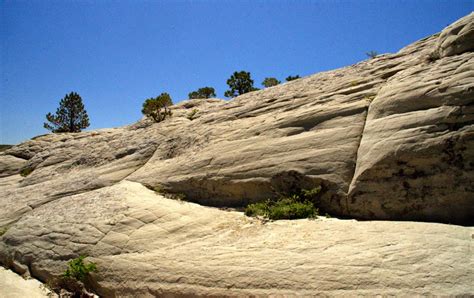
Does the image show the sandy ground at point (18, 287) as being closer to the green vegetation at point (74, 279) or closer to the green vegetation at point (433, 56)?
the green vegetation at point (74, 279)

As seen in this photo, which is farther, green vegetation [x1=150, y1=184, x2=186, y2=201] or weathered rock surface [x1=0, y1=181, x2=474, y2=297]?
green vegetation [x1=150, y1=184, x2=186, y2=201]

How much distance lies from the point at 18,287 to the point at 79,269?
1.90 metres

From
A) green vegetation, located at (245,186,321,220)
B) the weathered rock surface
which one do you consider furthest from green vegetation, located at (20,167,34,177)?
green vegetation, located at (245,186,321,220)

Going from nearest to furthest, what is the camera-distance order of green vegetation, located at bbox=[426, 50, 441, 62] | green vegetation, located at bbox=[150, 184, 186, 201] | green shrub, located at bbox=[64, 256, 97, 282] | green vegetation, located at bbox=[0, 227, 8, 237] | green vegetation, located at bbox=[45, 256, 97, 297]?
green vegetation, located at bbox=[45, 256, 97, 297]
green shrub, located at bbox=[64, 256, 97, 282]
green vegetation, located at bbox=[426, 50, 441, 62]
green vegetation, located at bbox=[150, 184, 186, 201]
green vegetation, located at bbox=[0, 227, 8, 237]

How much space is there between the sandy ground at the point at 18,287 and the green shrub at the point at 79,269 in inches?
27.6

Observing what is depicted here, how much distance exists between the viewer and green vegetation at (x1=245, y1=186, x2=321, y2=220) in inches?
328

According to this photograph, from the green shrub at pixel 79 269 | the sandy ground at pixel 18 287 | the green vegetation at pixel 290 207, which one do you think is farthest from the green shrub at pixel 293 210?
the sandy ground at pixel 18 287

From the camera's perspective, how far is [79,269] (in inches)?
308

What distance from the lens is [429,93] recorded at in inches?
331

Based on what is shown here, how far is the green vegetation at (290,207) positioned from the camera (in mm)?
8344

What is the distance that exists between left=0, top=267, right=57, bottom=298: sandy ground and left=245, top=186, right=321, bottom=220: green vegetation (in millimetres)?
A: 5582

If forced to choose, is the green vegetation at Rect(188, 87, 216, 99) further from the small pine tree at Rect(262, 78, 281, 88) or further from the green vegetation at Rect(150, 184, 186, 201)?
the green vegetation at Rect(150, 184, 186, 201)

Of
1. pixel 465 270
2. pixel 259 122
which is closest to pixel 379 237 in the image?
pixel 465 270

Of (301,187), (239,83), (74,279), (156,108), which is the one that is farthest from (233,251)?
(239,83)
